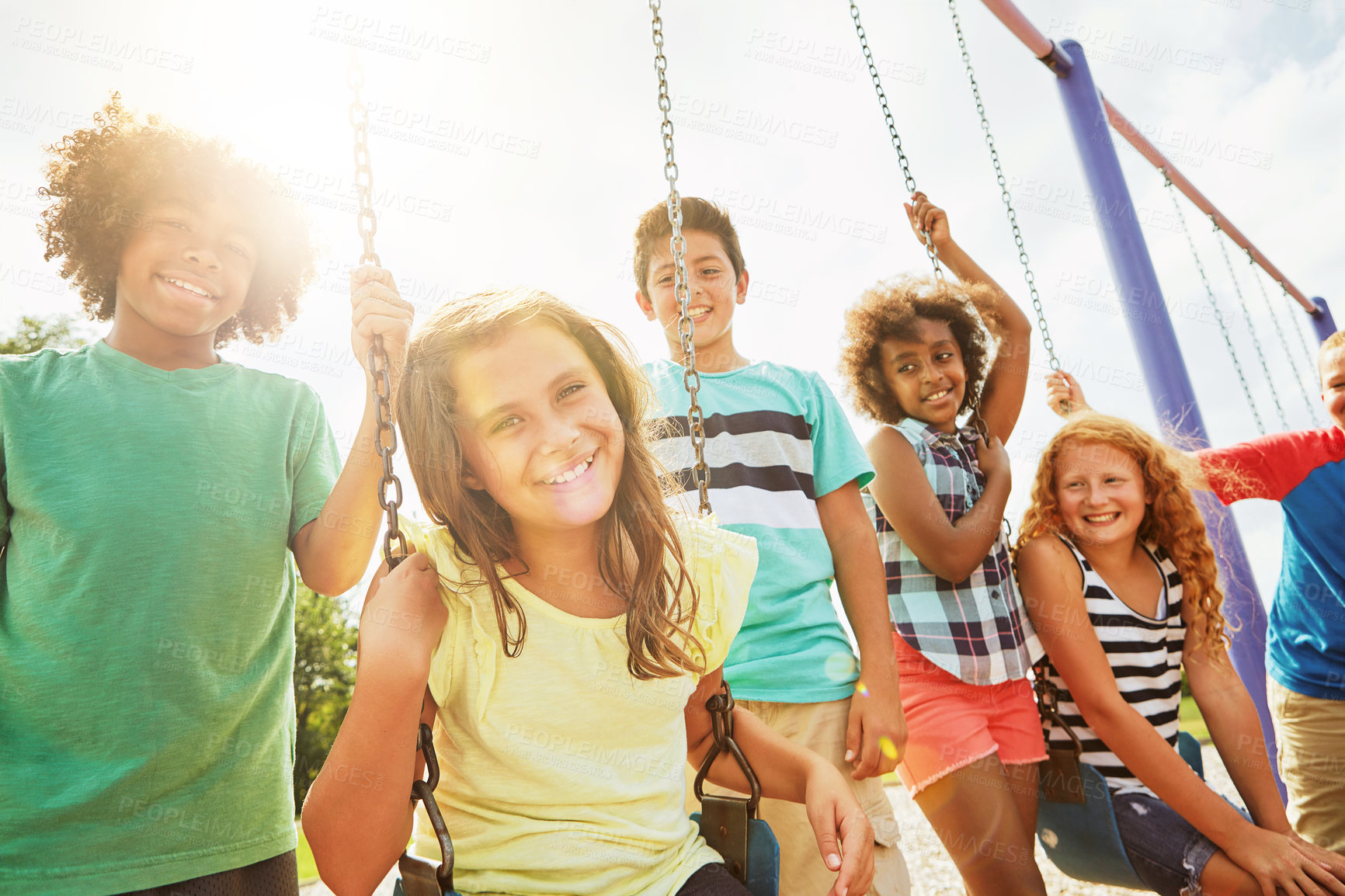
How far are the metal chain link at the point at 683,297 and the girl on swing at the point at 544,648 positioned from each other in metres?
0.11

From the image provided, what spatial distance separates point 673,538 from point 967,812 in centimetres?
121

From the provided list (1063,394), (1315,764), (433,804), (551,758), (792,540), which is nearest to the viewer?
(433,804)

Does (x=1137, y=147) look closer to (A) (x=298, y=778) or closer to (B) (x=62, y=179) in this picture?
(B) (x=62, y=179)

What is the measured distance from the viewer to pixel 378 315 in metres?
1.46

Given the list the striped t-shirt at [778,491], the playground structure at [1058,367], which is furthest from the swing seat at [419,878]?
the striped t-shirt at [778,491]

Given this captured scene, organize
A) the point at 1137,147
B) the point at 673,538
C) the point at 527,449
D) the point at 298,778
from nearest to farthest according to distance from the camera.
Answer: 1. the point at 527,449
2. the point at 673,538
3. the point at 1137,147
4. the point at 298,778

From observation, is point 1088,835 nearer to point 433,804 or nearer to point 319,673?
point 433,804

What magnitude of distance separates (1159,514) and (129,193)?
10.7 feet

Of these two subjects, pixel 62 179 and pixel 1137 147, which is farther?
pixel 1137 147

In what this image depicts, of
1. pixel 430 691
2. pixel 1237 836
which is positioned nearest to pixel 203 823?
pixel 430 691

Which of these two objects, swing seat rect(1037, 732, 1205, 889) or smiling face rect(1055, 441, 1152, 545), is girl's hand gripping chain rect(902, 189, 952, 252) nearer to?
smiling face rect(1055, 441, 1152, 545)

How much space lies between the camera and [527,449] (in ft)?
4.81

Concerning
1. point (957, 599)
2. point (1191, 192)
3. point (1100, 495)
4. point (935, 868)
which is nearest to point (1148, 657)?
point (1100, 495)

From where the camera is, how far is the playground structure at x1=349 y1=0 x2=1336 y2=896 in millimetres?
1365
